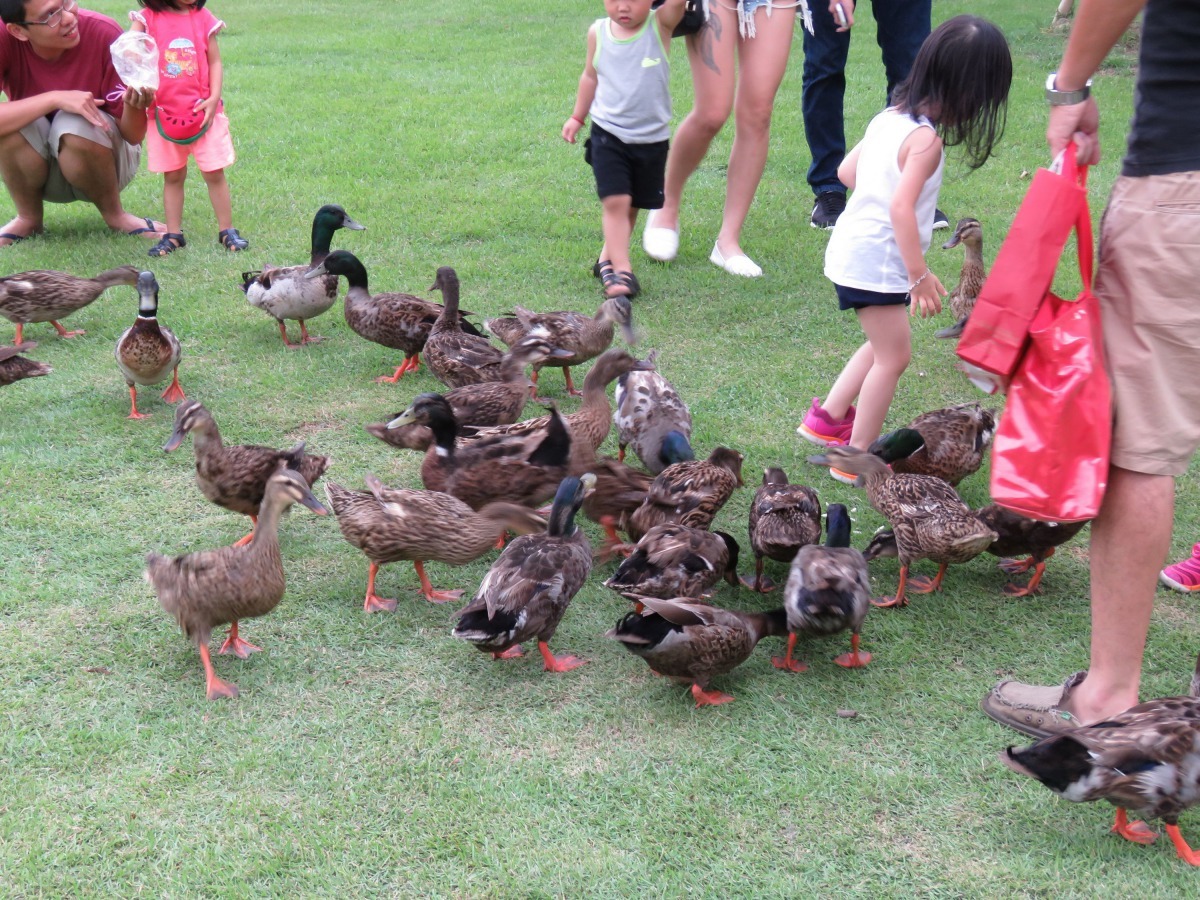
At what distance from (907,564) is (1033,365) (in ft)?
4.89

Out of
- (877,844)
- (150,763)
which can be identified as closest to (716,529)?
(877,844)

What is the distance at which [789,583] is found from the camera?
415cm

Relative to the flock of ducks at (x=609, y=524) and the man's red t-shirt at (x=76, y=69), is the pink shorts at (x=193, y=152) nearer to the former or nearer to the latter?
the man's red t-shirt at (x=76, y=69)

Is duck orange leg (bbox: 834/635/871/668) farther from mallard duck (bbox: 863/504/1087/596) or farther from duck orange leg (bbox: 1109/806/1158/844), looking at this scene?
duck orange leg (bbox: 1109/806/1158/844)

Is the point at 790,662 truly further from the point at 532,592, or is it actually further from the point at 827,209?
→ the point at 827,209

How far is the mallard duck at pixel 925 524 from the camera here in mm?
4371

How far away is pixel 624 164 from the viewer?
24.1ft

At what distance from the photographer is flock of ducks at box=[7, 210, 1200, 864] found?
375 centimetres

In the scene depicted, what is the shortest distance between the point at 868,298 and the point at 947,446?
815 millimetres

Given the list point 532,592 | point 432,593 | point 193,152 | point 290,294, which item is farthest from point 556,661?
point 193,152

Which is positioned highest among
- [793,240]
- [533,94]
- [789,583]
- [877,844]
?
[533,94]

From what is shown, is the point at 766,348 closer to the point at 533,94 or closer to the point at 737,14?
the point at 737,14

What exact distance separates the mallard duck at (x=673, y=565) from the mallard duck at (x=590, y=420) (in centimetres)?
84

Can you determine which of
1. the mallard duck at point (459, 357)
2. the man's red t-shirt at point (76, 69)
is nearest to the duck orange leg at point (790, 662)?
the mallard duck at point (459, 357)
